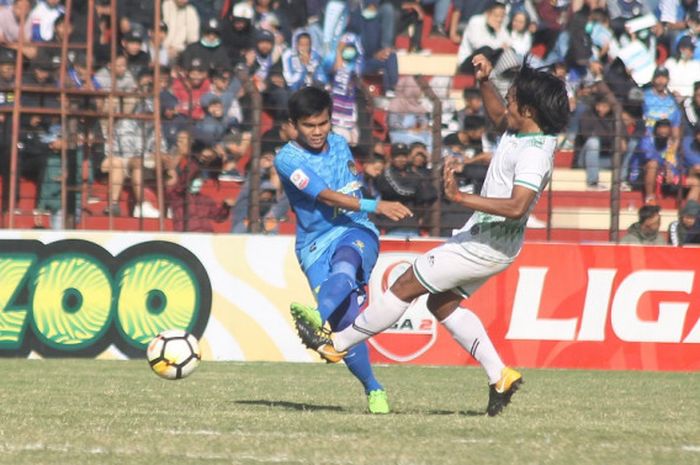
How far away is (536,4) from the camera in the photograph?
21.9m

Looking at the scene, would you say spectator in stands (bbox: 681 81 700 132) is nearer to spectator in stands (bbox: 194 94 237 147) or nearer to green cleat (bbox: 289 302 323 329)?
spectator in stands (bbox: 194 94 237 147)

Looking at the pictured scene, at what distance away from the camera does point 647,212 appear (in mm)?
16250

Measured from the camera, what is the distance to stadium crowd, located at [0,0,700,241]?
1661 cm

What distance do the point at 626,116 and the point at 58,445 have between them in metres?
12.2

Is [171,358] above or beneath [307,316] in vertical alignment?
beneath

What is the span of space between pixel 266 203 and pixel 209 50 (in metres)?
3.56

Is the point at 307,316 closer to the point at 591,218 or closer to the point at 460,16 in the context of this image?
the point at 591,218

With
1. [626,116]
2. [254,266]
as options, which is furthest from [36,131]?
[626,116]

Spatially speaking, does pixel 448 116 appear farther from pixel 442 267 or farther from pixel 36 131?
pixel 442 267

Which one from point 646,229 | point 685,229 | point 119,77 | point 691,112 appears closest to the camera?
point 646,229

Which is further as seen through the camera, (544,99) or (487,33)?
(487,33)

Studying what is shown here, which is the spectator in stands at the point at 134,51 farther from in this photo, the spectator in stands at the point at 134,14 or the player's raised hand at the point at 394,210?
the player's raised hand at the point at 394,210

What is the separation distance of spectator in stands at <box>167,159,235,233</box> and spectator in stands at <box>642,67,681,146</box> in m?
5.44

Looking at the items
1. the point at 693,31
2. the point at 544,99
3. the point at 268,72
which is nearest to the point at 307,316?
the point at 544,99
